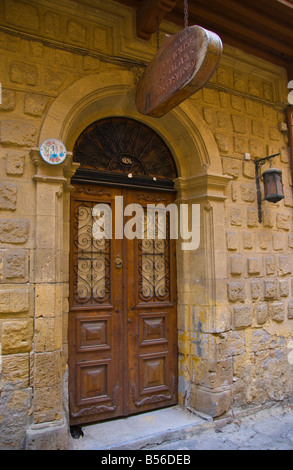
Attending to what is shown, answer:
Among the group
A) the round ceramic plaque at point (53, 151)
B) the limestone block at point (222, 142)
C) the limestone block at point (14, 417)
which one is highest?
the limestone block at point (222, 142)

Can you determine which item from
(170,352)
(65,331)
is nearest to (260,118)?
(170,352)

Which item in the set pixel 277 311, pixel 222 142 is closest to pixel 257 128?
pixel 222 142

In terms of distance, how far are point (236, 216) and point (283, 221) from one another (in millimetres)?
839

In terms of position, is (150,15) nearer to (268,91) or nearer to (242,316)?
(268,91)

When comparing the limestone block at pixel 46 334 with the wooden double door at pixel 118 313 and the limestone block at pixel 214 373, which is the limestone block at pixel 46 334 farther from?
the limestone block at pixel 214 373

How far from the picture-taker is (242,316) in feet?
13.9

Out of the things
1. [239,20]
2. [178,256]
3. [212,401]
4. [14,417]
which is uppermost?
[239,20]

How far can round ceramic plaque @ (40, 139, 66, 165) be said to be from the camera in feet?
10.6

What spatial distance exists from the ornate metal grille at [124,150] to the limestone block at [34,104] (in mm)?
593

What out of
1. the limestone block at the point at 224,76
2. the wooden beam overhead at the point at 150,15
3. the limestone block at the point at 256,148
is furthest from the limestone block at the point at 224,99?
the wooden beam overhead at the point at 150,15

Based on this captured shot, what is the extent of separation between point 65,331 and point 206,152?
8.35 ft

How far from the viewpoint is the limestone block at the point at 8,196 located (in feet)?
10.2

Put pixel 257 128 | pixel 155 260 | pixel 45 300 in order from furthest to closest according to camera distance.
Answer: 1. pixel 257 128
2. pixel 155 260
3. pixel 45 300

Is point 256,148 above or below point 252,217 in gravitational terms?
above
